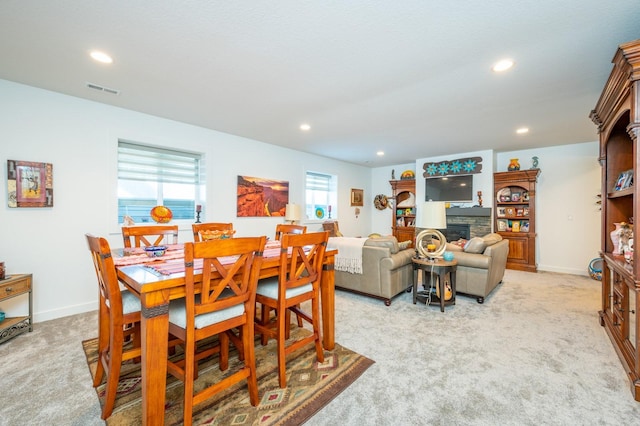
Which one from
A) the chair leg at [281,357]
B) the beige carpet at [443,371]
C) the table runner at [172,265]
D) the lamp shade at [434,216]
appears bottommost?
the beige carpet at [443,371]

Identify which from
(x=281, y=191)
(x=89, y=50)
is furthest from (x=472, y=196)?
(x=89, y=50)

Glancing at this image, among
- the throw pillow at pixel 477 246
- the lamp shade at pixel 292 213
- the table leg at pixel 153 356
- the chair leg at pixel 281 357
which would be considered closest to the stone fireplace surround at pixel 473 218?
the throw pillow at pixel 477 246

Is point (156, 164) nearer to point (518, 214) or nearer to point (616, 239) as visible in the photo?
point (616, 239)

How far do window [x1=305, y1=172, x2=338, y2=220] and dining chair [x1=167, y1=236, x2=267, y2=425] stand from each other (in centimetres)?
448

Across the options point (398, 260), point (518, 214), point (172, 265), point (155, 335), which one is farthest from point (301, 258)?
point (518, 214)

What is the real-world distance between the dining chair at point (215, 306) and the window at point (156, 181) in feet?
8.94

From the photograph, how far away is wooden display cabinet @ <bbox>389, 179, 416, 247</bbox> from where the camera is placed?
23.2 feet

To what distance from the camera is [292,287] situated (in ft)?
6.40

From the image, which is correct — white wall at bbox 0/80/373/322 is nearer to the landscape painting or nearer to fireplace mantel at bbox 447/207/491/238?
the landscape painting

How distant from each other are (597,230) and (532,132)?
2385mm

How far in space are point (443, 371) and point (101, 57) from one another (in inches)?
147

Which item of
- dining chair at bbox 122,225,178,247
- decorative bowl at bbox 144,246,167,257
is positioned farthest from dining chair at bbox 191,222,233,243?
decorative bowl at bbox 144,246,167,257

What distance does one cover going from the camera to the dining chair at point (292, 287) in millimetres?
1815

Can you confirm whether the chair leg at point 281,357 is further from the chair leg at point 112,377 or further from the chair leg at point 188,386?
the chair leg at point 112,377
